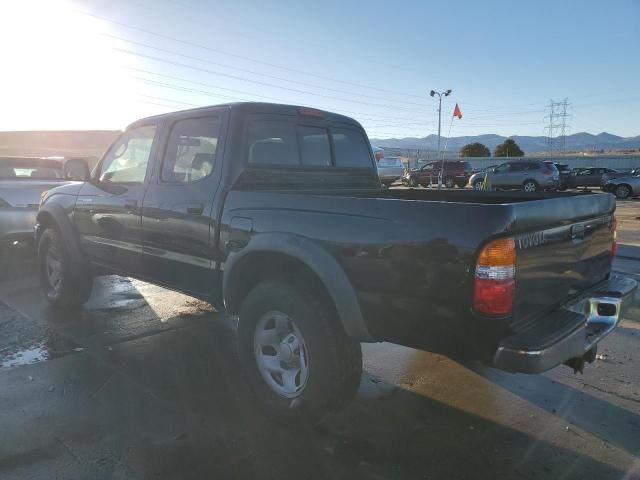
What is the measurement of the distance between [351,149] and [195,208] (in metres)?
1.67

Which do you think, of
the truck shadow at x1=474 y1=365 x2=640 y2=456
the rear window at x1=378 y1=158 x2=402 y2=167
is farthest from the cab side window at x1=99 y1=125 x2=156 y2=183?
the rear window at x1=378 y1=158 x2=402 y2=167

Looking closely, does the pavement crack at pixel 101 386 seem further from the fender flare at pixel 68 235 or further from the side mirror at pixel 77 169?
the side mirror at pixel 77 169

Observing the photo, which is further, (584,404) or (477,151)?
(477,151)

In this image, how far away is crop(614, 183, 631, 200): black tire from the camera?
2545 cm

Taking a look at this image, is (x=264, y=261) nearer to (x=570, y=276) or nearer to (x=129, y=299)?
(x=570, y=276)

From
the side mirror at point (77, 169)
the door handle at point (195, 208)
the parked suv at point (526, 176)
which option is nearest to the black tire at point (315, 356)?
the door handle at point (195, 208)

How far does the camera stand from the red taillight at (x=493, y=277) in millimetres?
2234

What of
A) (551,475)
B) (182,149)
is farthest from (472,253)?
(182,149)

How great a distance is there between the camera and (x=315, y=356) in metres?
2.84

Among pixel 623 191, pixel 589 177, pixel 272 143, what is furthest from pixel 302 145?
pixel 589 177

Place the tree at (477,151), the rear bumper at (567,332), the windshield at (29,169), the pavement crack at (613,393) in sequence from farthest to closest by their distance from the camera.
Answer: the tree at (477,151) < the windshield at (29,169) < the pavement crack at (613,393) < the rear bumper at (567,332)

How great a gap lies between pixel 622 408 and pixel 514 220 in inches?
80.0

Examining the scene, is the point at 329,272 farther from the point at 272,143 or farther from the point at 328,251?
the point at 272,143

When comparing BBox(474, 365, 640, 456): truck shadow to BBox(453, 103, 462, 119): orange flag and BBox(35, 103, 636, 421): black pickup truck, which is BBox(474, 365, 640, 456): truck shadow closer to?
BBox(35, 103, 636, 421): black pickup truck
